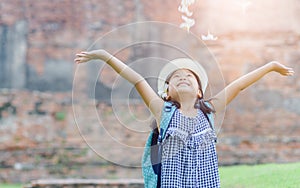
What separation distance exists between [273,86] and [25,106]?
3.39m

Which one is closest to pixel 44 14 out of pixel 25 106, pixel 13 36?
pixel 13 36

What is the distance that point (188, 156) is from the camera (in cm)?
292

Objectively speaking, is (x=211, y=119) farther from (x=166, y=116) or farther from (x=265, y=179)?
(x=265, y=179)

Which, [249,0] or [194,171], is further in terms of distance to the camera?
[249,0]

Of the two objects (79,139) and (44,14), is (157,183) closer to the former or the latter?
(79,139)

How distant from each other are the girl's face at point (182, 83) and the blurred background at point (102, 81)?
4466 mm

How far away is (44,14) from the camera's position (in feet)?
30.1

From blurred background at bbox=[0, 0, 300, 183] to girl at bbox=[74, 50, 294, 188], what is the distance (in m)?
4.40

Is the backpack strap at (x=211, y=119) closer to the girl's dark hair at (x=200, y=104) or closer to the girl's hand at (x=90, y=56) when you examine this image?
the girl's dark hair at (x=200, y=104)

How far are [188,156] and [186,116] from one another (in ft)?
0.70

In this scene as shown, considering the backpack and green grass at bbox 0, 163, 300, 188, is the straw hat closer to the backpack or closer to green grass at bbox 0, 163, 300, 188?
the backpack

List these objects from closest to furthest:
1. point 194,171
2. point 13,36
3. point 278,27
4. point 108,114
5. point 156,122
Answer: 1. point 194,171
2. point 156,122
3. point 108,114
4. point 278,27
5. point 13,36

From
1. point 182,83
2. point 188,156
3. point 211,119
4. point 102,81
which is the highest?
point 102,81

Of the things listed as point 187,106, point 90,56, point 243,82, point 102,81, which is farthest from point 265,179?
point 102,81
